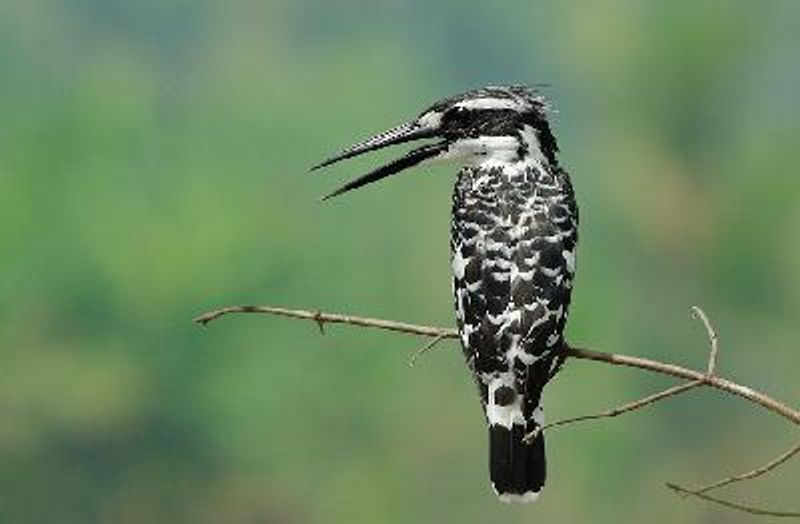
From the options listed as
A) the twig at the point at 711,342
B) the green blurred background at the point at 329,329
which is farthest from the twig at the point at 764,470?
the green blurred background at the point at 329,329

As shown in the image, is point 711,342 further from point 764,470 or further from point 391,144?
point 391,144

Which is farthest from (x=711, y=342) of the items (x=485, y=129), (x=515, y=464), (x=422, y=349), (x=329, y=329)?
(x=329, y=329)

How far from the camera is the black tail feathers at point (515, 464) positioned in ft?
8.32

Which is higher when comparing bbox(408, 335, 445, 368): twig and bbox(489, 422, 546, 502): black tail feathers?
bbox(408, 335, 445, 368): twig

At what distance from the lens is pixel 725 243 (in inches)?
754

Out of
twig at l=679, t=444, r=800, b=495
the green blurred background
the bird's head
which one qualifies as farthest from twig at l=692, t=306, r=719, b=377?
the green blurred background

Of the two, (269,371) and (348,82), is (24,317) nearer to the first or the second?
(269,371)

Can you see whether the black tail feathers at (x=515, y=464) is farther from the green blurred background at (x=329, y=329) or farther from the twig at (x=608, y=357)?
the green blurred background at (x=329, y=329)

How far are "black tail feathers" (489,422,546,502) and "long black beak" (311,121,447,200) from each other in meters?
0.39

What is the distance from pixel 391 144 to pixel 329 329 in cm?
1621

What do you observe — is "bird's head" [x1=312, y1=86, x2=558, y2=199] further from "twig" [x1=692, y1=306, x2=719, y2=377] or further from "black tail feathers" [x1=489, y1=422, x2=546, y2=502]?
"twig" [x1=692, y1=306, x2=719, y2=377]

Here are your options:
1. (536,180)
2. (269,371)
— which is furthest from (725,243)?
(536,180)

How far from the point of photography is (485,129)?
2.81 metres

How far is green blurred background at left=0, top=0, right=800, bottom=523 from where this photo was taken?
59.0ft
